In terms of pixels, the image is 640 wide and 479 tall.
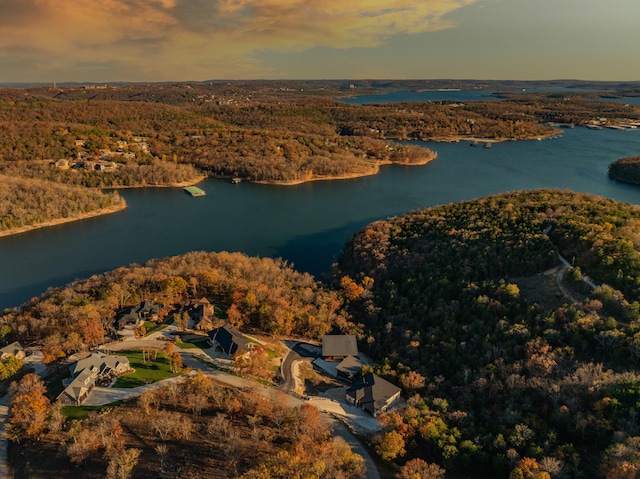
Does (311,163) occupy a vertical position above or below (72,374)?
above

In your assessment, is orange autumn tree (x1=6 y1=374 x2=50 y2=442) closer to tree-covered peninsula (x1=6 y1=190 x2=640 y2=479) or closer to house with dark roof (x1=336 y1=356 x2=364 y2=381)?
tree-covered peninsula (x1=6 y1=190 x2=640 y2=479)

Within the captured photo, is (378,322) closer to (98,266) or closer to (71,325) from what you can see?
(71,325)

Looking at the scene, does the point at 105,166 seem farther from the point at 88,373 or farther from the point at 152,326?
the point at 88,373

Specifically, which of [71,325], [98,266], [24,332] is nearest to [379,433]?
[71,325]

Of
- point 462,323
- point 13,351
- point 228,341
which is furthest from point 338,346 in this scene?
point 13,351

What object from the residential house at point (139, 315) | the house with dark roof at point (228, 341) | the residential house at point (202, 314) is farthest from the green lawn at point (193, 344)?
the residential house at point (139, 315)

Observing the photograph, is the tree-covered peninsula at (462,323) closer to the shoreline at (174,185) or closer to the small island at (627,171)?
the shoreline at (174,185)
